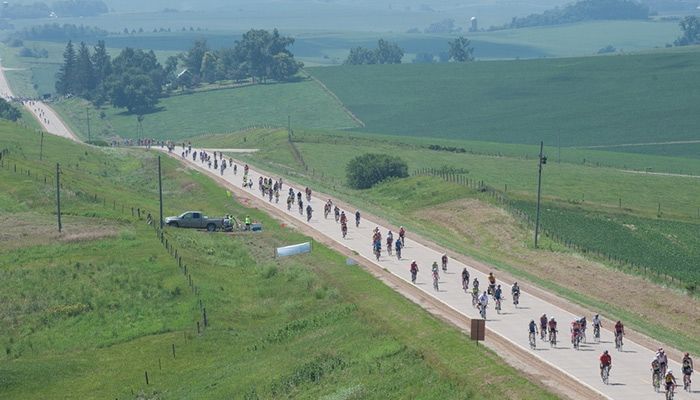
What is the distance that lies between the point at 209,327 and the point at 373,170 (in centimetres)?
6179

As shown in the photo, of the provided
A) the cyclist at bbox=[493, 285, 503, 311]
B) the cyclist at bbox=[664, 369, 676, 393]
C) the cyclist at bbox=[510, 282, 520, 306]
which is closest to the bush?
the cyclist at bbox=[510, 282, 520, 306]

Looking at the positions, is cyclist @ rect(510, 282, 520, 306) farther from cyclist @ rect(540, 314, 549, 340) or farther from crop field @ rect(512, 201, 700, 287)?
crop field @ rect(512, 201, 700, 287)

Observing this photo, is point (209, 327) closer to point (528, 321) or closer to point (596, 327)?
point (528, 321)

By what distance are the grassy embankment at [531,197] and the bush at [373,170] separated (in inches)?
64.9

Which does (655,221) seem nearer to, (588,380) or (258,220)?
(258,220)

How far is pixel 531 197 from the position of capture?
10331 cm

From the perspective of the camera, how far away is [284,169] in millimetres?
129000

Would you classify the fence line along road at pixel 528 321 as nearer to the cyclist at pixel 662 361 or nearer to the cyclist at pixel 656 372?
the cyclist at pixel 656 372

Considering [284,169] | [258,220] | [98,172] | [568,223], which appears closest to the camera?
[258,220]

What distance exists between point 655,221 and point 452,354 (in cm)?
5260

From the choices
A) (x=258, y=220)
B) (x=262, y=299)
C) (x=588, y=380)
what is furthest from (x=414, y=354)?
(x=258, y=220)

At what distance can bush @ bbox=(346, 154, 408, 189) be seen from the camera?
119 m

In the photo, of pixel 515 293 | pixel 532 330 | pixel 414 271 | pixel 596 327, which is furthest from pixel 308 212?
pixel 532 330

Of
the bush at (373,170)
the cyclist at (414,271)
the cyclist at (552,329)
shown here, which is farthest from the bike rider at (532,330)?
the bush at (373,170)
